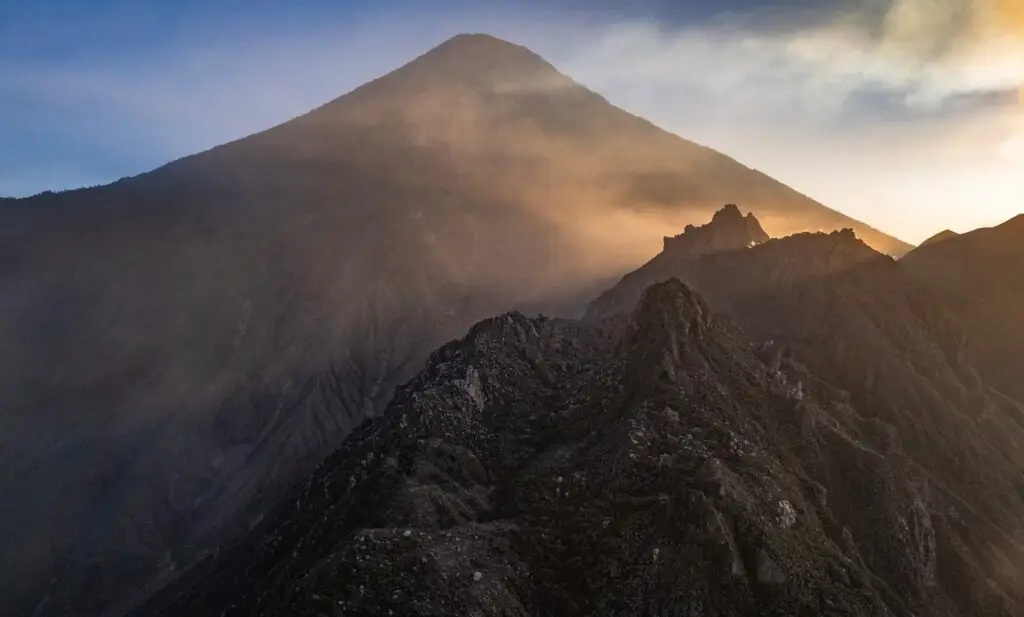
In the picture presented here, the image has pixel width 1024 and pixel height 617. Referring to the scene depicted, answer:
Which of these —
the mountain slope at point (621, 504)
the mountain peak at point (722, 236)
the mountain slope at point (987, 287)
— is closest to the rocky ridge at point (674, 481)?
the mountain slope at point (621, 504)

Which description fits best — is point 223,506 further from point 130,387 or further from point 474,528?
point 474,528

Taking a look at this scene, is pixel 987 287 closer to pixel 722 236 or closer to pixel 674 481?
pixel 722 236

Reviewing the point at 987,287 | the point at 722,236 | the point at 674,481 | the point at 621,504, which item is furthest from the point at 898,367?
the point at 722,236

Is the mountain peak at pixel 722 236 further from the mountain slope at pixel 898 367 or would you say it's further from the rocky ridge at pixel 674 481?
the rocky ridge at pixel 674 481

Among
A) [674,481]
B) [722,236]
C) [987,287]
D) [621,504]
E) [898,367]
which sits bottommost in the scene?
[621,504]

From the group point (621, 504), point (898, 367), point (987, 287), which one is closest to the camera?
point (621, 504)

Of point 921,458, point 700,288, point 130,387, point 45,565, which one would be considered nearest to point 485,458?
point 921,458
